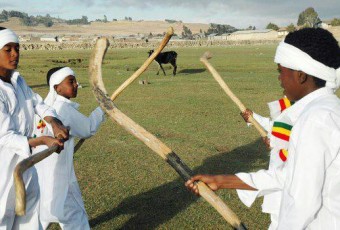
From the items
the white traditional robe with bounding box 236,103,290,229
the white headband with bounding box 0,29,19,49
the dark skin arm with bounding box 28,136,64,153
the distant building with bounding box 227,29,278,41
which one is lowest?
the distant building with bounding box 227,29,278,41

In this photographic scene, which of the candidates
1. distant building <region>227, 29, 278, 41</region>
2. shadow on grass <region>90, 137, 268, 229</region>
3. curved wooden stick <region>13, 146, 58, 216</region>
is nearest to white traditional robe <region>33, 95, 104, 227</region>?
shadow on grass <region>90, 137, 268, 229</region>

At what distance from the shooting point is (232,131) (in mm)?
9484

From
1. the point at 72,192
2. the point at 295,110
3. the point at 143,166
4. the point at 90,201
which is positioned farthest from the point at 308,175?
the point at 143,166

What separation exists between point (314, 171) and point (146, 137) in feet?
4.31

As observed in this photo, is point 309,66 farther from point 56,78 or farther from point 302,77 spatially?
point 56,78

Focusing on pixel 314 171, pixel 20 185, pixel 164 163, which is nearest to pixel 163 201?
pixel 164 163

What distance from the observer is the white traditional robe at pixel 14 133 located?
318 centimetres

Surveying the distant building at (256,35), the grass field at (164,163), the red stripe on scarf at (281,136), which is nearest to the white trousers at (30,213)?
the grass field at (164,163)

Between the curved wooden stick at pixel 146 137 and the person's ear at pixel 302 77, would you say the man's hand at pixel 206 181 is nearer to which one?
the curved wooden stick at pixel 146 137

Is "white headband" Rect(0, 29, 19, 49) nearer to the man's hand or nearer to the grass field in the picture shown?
the man's hand

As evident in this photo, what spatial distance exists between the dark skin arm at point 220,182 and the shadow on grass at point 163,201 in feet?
8.12

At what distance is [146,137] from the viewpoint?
9.21 ft

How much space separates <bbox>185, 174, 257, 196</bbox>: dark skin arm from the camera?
236 centimetres

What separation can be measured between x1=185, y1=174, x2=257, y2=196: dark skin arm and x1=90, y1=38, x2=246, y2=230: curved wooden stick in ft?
0.13
